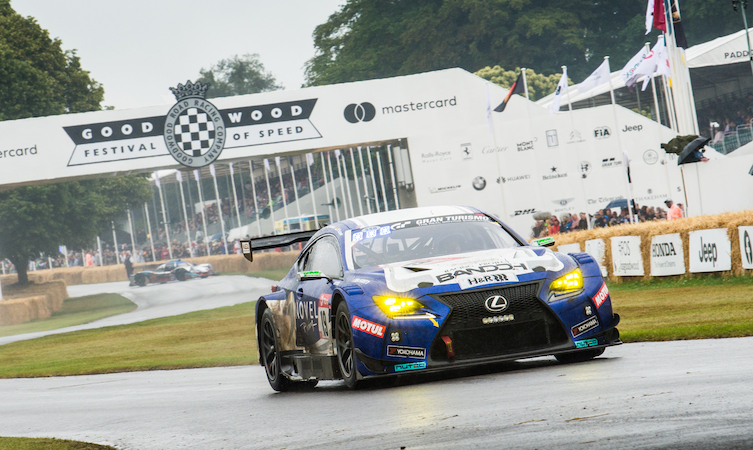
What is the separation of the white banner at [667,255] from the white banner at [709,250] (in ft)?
1.12

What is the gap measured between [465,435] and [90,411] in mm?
5586

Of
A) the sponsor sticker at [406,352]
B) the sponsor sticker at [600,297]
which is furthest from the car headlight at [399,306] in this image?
the sponsor sticker at [600,297]

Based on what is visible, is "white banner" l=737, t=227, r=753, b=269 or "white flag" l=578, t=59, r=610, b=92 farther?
"white flag" l=578, t=59, r=610, b=92

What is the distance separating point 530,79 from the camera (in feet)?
229

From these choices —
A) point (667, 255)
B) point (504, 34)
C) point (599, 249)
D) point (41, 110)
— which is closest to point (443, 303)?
point (667, 255)

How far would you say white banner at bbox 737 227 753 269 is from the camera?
17.5 meters

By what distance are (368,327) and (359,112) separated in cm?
2460

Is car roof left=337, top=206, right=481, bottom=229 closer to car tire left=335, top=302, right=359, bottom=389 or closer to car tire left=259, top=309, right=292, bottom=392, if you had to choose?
car tire left=335, top=302, right=359, bottom=389

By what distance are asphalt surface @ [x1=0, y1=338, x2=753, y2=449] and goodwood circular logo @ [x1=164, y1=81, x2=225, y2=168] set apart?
20927mm

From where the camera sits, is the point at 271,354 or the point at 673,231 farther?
the point at 673,231

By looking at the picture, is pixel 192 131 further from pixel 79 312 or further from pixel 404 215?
pixel 404 215

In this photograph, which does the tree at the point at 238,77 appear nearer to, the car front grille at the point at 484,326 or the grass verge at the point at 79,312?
the grass verge at the point at 79,312

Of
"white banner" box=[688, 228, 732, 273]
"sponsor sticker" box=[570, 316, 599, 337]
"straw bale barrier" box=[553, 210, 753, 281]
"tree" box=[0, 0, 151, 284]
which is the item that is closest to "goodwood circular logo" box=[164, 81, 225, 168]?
"straw bale barrier" box=[553, 210, 753, 281]

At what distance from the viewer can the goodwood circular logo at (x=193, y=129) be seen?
102ft
